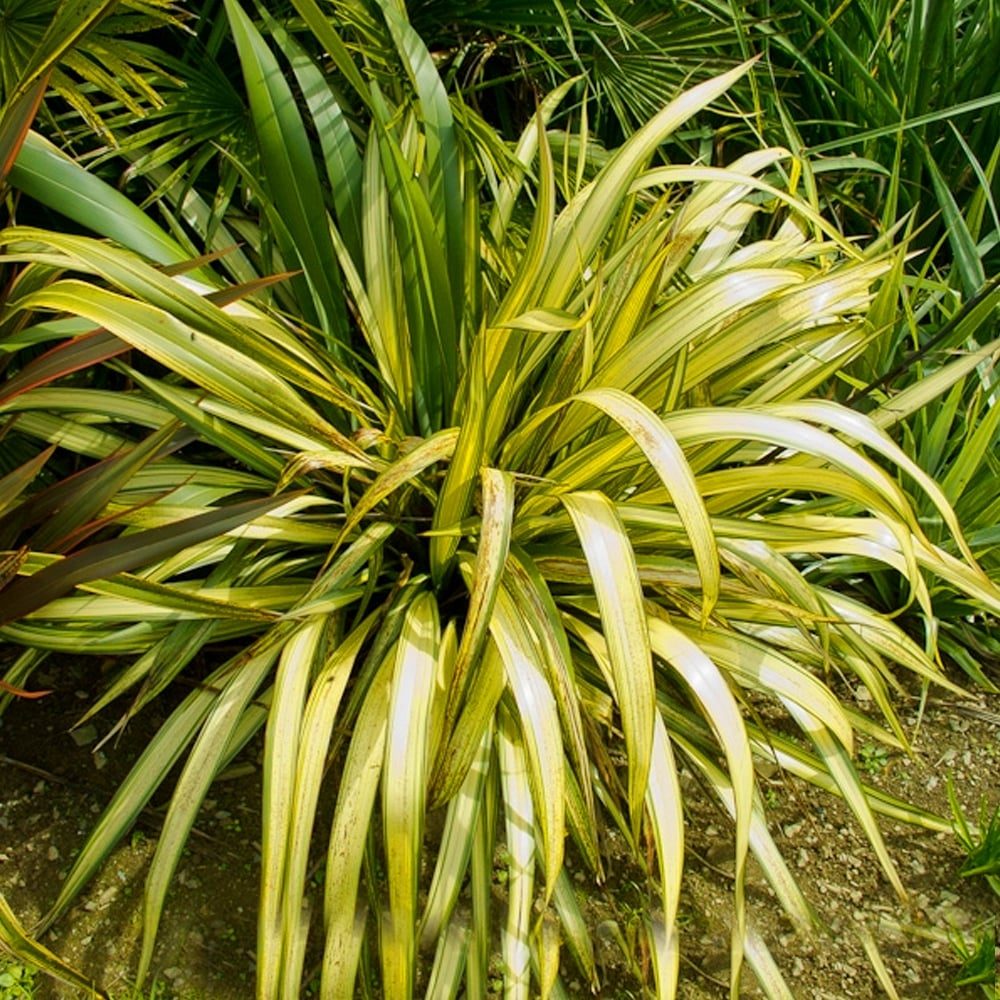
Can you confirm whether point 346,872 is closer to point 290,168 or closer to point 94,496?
point 94,496

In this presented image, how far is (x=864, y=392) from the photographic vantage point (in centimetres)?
170

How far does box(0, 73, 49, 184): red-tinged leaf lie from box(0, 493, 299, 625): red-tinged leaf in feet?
1.49

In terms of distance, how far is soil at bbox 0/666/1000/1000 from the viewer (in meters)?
1.51

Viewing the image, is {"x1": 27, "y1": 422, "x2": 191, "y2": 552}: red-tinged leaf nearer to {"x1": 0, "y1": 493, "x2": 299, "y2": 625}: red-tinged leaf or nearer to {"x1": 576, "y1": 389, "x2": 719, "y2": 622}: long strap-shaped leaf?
{"x1": 0, "y1": 493, "x2": 299, "y2": 625}: red-tinged leaf

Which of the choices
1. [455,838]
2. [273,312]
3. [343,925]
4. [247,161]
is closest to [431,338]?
[273,312]

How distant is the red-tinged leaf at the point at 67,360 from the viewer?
4.52 ft

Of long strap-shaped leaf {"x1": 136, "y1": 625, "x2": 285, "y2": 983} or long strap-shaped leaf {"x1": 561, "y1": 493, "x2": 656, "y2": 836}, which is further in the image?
long strap-shaped leaf {"x1": 136, "y1": 625, "x2": 285, "y2": 983}

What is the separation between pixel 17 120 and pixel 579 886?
124 cm

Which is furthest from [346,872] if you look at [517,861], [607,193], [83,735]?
[607,193]

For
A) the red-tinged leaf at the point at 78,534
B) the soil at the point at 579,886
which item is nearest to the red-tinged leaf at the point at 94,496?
the red-tinged leaf at the point at 78,534

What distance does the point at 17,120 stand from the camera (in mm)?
1329

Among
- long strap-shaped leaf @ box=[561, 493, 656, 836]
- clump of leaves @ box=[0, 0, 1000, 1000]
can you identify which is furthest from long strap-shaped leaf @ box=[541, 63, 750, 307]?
long strap-shaped leaf @ box=[561, 493, 656, 836]

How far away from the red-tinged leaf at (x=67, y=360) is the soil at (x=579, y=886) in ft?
1.72

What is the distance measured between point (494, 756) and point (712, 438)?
1.65 ft
